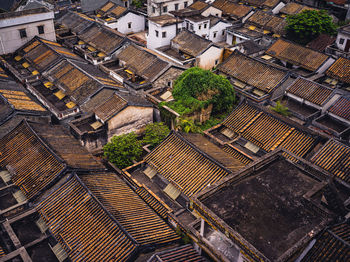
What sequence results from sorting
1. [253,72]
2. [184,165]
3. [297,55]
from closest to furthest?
[184,165] → [253,72] → [297,55]

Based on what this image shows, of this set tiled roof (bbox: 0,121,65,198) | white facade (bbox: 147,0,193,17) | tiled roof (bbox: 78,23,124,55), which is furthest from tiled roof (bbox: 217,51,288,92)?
tiled roof (bbox: 0,121,65,198)

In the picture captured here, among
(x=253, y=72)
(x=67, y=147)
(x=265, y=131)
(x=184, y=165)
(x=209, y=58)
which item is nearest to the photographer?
(x=184, y=165)

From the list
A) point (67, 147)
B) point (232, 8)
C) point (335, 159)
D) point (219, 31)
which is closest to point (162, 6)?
point (219, 31)

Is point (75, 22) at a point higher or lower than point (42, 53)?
higher

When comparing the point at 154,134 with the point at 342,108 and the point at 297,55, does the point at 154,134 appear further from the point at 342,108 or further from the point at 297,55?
the point at 297,55

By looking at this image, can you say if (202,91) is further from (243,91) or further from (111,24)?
(111,24)

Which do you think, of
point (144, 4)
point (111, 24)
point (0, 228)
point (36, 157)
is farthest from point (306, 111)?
point (144, 4)

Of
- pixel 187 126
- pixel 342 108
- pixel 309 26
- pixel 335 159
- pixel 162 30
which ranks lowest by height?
pixel 187 126
